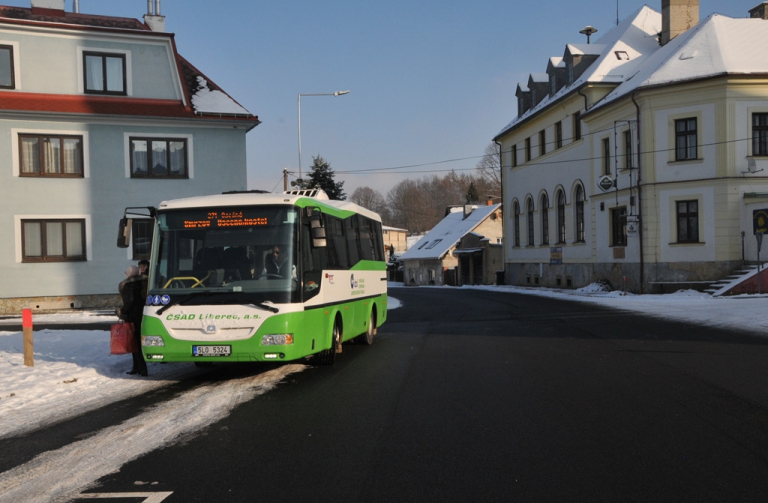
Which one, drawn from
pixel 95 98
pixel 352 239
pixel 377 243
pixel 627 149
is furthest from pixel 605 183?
pixel 352 239

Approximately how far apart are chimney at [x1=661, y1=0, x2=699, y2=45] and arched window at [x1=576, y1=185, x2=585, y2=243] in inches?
330

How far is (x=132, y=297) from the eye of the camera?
10938mm

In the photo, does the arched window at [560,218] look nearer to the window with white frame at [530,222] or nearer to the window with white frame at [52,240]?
the window with white frame at [530,222]

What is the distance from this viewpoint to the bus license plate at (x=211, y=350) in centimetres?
962

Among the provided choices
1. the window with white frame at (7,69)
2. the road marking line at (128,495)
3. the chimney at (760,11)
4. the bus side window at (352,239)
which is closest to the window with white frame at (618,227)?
the chimney at (760,11)

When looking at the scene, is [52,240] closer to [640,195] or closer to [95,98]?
[95,98]

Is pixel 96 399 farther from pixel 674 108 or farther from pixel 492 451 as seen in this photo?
pixel 674 108

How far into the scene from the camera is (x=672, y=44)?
34.4 m

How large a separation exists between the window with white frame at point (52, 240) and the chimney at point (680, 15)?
28.5 m

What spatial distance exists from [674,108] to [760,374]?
22.9 meters

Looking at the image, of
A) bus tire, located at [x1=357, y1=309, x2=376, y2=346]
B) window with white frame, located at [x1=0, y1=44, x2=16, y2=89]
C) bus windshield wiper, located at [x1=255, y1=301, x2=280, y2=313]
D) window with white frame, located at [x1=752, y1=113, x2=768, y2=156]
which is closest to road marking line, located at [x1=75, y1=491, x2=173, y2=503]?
bus windshield wiper, located at [x1=255, y1=301, x2=280, y2=313]

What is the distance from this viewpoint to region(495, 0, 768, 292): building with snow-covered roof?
96.0 feet

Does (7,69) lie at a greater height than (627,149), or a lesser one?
greater

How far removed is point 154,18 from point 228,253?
23643mm
